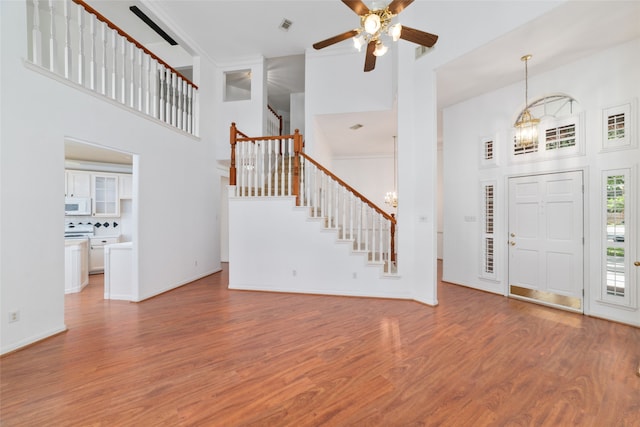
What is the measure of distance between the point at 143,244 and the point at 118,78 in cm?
268

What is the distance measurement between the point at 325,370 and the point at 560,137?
4.85m

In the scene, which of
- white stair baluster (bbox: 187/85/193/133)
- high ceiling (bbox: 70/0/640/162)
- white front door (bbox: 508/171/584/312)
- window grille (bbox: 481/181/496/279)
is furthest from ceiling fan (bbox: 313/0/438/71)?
white stair baluster (bbox: 187/85/193/133)

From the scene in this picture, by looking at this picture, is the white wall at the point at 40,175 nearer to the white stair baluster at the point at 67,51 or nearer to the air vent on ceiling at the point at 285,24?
the white stair baluster at the point at 67,51

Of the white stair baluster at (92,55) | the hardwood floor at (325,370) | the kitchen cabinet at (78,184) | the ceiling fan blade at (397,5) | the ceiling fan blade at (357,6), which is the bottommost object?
the hardwood floor at (325,370)

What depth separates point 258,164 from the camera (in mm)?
5020

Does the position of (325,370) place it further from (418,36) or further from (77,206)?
(77,206)

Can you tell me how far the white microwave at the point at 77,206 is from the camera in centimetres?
601

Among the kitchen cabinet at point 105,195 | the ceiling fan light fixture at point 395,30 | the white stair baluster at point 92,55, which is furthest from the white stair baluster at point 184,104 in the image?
the ceiling fan light fixture at point 395,30

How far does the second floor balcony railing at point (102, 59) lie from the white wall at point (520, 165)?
5.89m

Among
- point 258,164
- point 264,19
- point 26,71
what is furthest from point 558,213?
point 26,71

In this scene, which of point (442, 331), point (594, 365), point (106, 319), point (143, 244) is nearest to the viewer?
point (594, 365)

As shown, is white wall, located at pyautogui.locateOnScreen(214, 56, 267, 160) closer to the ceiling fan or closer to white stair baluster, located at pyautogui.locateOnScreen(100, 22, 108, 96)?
white stair baluster, located at pyautogui.locateOnScreen(100, 22, 108, 96)

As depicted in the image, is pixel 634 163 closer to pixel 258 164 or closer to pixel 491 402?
pixel 491 402

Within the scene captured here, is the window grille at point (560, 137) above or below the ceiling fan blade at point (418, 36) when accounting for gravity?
below
